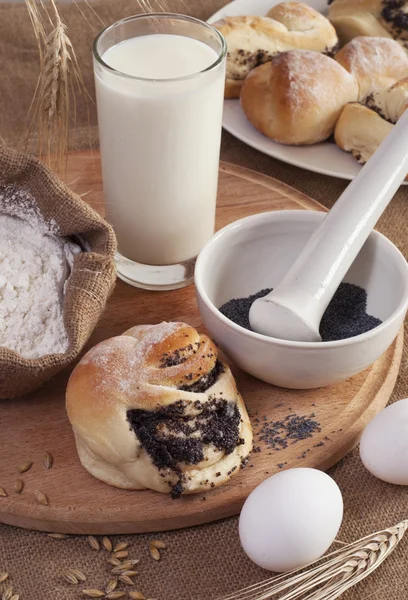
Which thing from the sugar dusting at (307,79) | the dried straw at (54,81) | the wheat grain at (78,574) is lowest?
the wheat grain at (78,574)

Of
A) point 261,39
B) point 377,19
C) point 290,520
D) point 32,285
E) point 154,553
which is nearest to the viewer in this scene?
point 290,520

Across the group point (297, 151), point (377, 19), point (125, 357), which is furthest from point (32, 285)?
point (377, 19)

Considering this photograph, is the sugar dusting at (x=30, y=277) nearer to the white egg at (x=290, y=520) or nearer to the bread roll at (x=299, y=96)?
the white egg at (x=290, y=520)

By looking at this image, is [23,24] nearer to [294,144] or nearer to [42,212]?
[294,144]

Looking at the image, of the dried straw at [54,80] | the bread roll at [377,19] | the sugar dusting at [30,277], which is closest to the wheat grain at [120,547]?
the sugar dusting at [30,277]

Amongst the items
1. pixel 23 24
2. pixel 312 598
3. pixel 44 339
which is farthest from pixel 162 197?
pixel 23 24

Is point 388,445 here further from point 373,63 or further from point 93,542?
point 373,63
